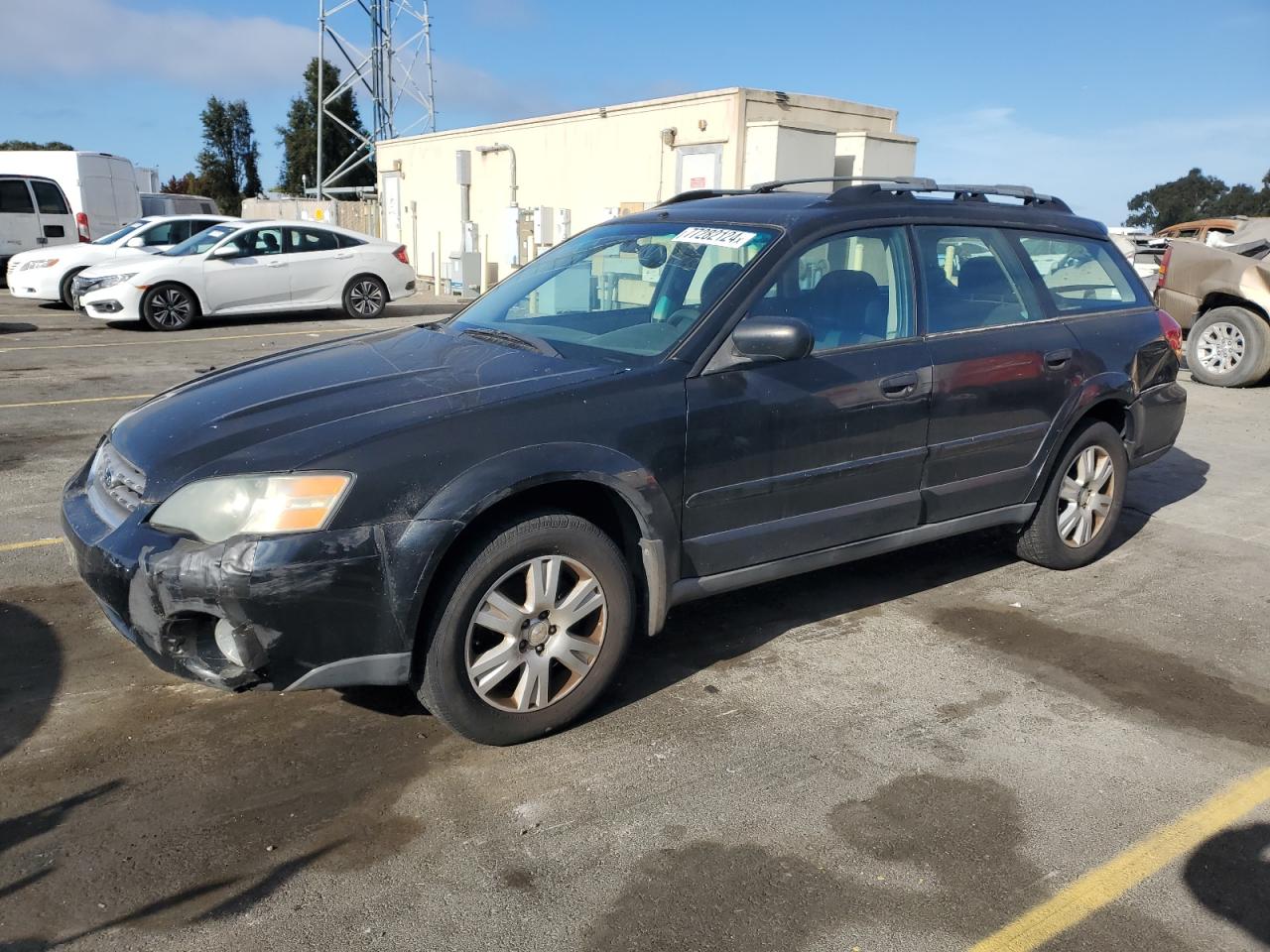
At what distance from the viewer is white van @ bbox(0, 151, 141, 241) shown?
19219 mm

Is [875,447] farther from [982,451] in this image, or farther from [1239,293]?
[1239,293]

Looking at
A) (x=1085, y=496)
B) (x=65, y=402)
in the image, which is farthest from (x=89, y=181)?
(x=1085, y=496)

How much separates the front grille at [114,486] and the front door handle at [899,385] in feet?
8.96

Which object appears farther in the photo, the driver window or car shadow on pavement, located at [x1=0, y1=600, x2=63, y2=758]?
the driver window

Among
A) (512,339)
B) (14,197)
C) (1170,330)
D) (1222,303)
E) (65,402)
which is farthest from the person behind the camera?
(14,197)

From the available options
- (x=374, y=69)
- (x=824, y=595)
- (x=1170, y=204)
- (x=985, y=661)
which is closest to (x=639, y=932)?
(x=985, y=661)

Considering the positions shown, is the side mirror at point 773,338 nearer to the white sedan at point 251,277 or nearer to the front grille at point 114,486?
the front grille at point 114,486

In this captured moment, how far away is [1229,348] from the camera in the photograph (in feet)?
38.1

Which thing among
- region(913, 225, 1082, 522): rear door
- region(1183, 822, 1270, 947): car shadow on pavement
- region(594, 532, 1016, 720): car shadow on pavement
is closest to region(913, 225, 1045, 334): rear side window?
region(913, 225, 1082, 522): rear door

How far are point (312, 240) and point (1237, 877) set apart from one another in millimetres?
14367

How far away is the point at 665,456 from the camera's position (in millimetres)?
3578

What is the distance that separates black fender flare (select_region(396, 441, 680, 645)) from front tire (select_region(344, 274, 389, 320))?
42.2 ft

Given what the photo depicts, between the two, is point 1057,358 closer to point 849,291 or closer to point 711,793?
point 849,291

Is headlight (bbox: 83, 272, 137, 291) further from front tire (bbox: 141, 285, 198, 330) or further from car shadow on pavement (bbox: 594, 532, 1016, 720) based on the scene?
car shadow on pavement (bbox: 594, 532, 1016, 720)
